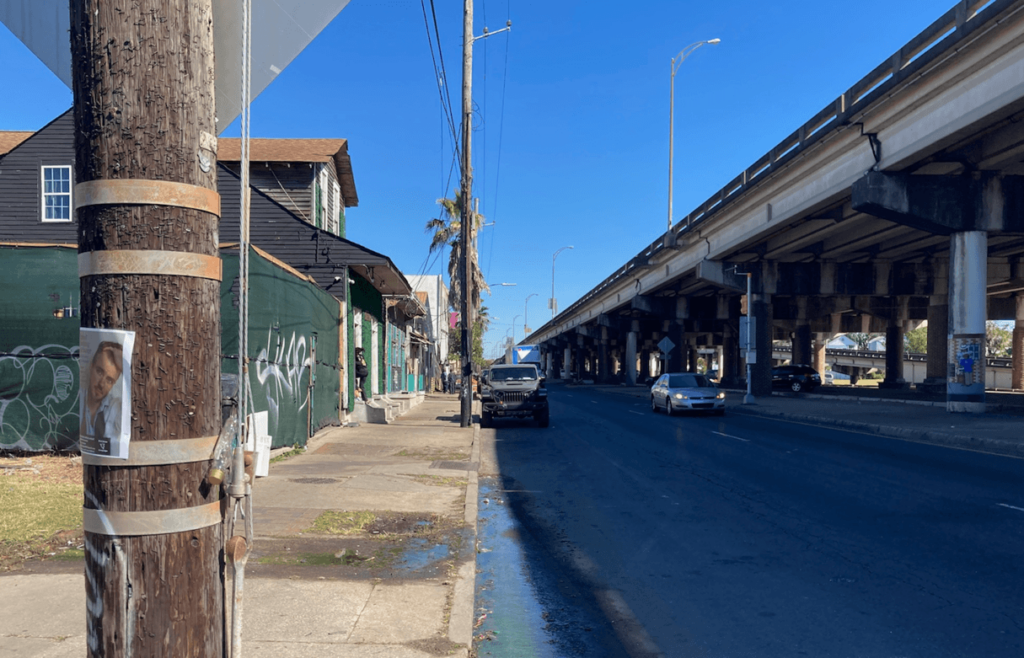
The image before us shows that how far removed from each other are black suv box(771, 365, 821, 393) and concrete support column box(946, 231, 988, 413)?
86.1 feet

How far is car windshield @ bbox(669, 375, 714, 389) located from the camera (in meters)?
26.5

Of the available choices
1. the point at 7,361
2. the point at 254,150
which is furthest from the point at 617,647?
the point at 254,150

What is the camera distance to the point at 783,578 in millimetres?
6625

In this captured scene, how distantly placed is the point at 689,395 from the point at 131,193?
24.3 meters

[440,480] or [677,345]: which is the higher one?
[677,345]

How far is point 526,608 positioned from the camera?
6102 mm

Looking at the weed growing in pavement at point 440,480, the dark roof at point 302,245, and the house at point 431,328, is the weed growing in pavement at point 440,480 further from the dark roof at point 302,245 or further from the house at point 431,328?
the house at point 431,328

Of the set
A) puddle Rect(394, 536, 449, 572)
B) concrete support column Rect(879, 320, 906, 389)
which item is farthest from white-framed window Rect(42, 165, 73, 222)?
concrete support column Rect(879, 320, 906, 389)

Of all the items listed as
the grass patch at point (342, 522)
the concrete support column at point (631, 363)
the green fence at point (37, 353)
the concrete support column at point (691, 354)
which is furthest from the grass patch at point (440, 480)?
the concrete support column at point (691, 354)

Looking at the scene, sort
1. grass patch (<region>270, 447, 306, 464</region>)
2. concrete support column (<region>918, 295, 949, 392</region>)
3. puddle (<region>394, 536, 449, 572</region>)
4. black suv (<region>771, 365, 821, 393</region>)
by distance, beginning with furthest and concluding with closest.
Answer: black suv (<region>771, 365, 821, 393</region>) → concrete support column (<region>918, 295, 949, 392</region>) → grass patch (<region>270, 447, 306, 464</region>) → puddle (<region>394, 536, 449, 572</region>)

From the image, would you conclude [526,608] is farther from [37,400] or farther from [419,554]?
[37,400]

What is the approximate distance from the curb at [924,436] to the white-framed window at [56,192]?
21321mm

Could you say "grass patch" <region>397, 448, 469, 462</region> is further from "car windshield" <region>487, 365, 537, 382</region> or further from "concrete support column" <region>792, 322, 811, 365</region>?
"concrete support column" <region>792, 322, 811, 365</region>

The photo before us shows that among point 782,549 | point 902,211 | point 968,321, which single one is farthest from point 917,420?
point 782,549
